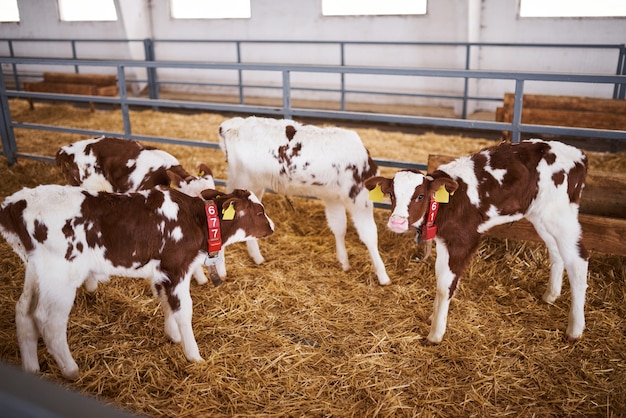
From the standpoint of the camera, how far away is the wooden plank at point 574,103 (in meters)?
7.35

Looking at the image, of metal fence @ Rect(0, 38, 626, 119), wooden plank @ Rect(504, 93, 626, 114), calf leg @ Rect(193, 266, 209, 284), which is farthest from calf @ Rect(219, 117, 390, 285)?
metal fence @ Rect(0, 38, 626, 119)

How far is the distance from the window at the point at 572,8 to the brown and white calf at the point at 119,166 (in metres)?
8.83

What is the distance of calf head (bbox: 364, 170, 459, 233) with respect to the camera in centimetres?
315

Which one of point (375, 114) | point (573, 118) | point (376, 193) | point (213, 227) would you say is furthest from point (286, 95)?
point (573, 118)

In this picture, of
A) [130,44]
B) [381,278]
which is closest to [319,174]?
[381,278]

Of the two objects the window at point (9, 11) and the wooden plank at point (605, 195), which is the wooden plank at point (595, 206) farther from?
the window at point (9, 11)

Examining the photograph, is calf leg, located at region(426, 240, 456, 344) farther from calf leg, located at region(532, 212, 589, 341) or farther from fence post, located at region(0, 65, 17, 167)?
fence post, located at region(0, 65, 17, 167)

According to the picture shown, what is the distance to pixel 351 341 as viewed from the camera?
344cm

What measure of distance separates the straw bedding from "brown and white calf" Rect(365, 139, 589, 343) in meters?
0.27

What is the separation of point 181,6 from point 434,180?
40.2 feet

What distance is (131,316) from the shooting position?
3678mm

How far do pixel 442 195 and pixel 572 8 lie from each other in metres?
8.83

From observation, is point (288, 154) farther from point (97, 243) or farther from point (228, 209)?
point (97, 243)

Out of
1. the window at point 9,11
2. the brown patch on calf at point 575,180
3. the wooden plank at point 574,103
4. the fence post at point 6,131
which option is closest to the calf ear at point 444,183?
the brown patch on calf at point 575,180
